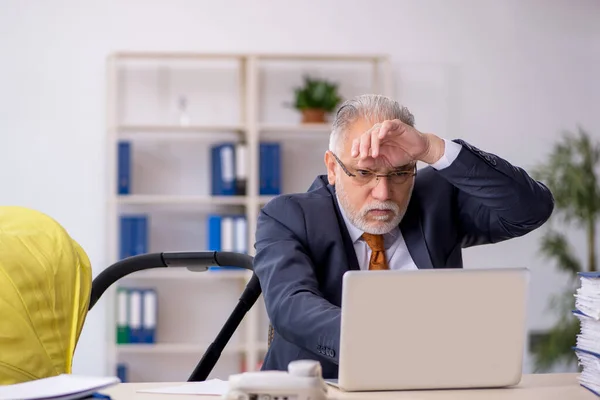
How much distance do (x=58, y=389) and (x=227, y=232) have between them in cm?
360

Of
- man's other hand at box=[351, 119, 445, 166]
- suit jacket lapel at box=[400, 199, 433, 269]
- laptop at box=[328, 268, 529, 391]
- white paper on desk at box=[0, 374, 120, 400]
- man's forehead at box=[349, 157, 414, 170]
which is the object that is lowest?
white paper on desk at box=[0, 374, 120, 400]

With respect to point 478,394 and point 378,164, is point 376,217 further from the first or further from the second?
point 478,394

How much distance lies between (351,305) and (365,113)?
849mm

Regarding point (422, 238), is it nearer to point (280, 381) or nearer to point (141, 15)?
point (280, 381)

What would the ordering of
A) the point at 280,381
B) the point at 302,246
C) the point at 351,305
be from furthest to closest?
the point at 302,246 → the point at 351,305 → the point at 280,381

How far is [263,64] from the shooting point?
5.26m

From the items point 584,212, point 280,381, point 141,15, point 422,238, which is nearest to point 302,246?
point 422,238

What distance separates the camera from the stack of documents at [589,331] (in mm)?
1515

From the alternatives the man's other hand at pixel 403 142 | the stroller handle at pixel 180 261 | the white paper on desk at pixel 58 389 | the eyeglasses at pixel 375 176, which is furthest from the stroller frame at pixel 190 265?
the white paper on desk at pixel 58 389

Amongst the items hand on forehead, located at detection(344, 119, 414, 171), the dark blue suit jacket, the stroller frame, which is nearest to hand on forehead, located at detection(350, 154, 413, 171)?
hand on forehead, located at detection(344, 119, 414, 171)

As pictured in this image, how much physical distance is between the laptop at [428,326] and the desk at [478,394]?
0.6 inches

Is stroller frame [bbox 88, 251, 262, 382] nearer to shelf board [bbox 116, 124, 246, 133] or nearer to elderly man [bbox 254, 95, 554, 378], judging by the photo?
elderly man [bbox 254, 95, 554, 378]

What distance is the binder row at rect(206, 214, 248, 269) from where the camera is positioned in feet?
16.0

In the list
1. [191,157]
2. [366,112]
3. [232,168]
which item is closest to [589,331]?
[366,112]
